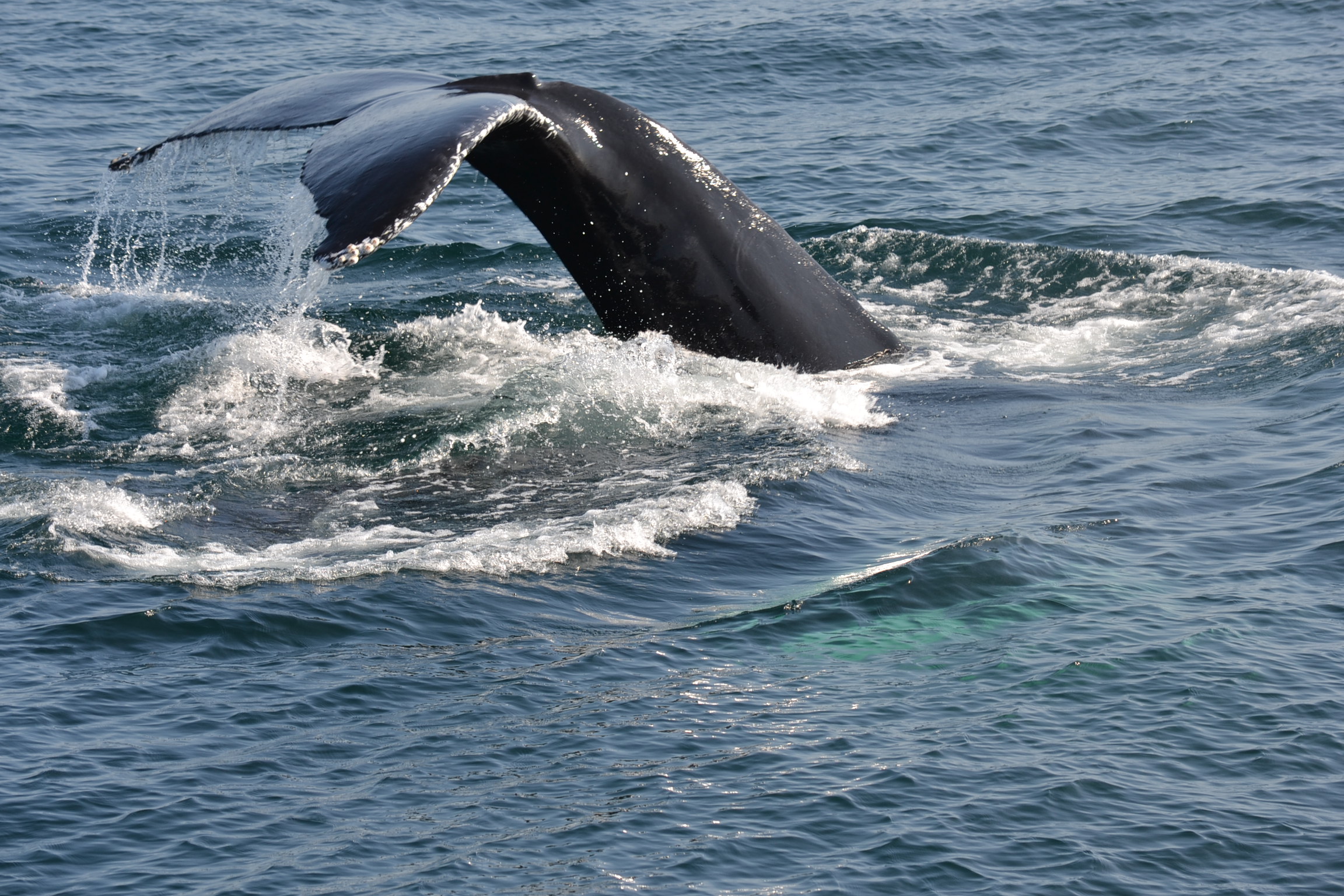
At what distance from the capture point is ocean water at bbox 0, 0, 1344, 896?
4902mm

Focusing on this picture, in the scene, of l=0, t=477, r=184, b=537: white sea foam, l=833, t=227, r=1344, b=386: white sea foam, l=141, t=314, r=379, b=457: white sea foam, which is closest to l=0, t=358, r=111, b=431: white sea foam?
l=141, t=314, r=379, b=457: white sea foam

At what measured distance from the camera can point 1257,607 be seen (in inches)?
265

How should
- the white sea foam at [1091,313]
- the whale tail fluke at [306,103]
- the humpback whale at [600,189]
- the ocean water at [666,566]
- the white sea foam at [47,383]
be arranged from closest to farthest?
1. the ocean water at [666,566]
2. the humpback whale at [600,189]
3. the whale tail fluke at [306,103]
4. the white sea foam at [47,383]
5. the white sea foam at [1091,313]

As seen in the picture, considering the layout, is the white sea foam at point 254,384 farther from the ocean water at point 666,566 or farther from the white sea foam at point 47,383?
the white sea foam at point 47,383

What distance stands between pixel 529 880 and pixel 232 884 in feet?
2.72

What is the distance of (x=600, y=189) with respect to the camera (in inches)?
316

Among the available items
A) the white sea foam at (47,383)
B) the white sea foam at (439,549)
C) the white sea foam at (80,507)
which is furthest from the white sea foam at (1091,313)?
the white sea foam at (47,383)

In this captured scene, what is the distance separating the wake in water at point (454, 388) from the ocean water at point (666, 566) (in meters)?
0.03

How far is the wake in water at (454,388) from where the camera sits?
725 centimetres

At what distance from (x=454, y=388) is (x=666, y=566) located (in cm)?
297

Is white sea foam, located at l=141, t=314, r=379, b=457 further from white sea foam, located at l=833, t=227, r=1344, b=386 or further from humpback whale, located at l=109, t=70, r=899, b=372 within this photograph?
white sea foam, located at l=833, t=227, r=1344, b=386

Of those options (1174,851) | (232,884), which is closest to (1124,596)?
(1174,851)

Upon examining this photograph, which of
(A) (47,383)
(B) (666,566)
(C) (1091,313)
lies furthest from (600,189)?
(C) (1091,313)

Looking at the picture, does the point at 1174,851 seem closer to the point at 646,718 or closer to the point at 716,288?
the point at 646,718
